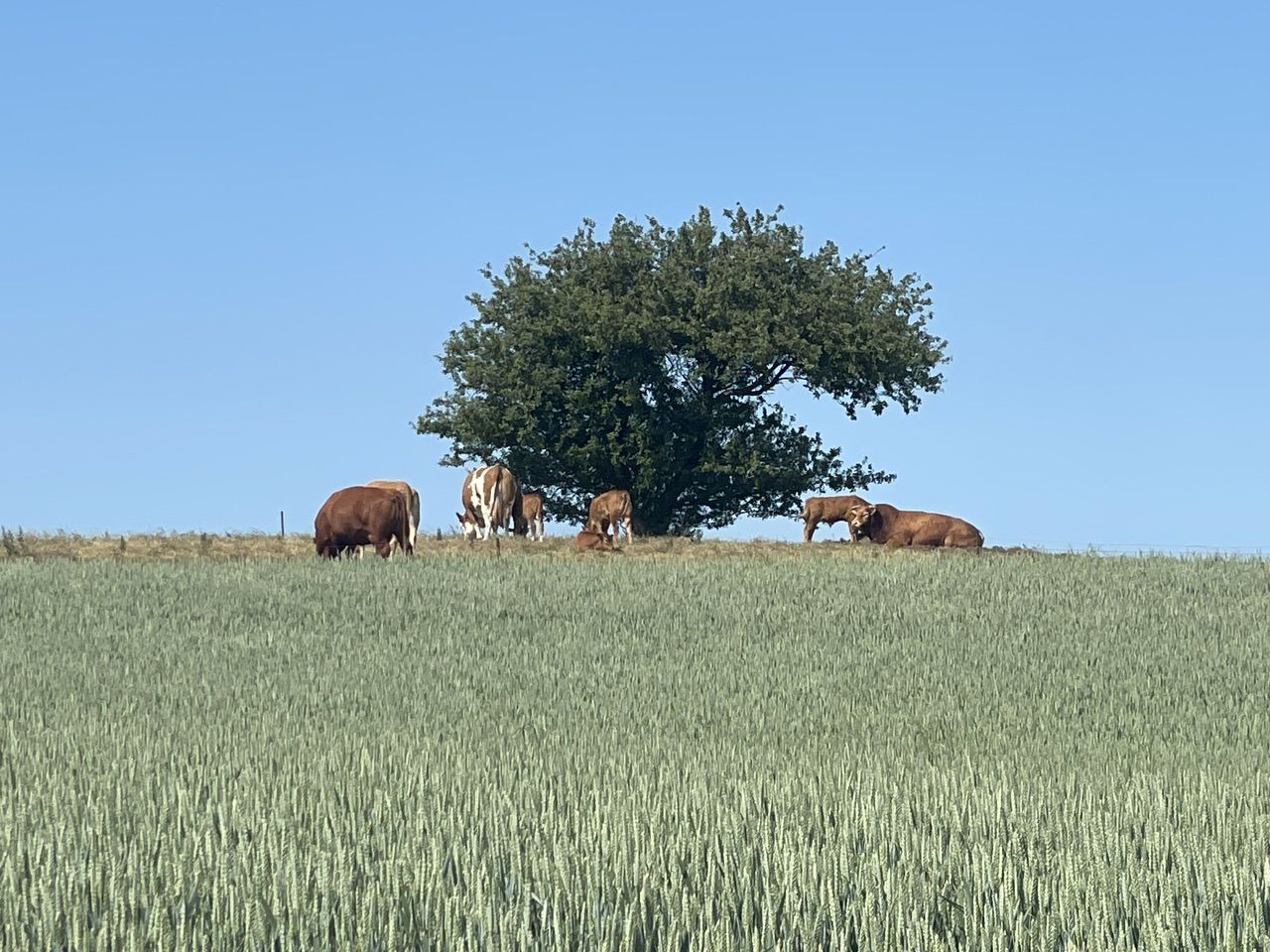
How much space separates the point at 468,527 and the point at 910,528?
36.0 feet

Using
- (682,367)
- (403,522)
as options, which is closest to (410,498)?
(403,522)

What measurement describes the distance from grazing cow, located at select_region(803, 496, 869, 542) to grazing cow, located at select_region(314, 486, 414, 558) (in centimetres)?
1299

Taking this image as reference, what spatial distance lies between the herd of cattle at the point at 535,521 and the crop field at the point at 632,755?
4.01 feet

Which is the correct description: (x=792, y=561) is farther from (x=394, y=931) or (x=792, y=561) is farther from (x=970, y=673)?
(x=394, y=931)

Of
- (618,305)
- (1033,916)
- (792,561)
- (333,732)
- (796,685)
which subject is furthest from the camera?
(618,305)

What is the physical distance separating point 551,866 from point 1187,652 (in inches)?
628

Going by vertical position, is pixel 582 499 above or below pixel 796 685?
above

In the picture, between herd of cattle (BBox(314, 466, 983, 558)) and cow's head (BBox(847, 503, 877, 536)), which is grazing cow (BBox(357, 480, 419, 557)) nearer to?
herd of cattle (BBox(314, 466, 983, 558))

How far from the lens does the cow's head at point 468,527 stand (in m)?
37.7

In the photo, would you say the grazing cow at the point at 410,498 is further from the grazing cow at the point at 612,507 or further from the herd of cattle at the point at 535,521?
the grazing cow at the point at 612,507

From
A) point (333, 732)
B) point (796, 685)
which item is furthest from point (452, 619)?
point (333, 732)

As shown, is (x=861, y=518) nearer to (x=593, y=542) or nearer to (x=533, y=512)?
(x=593, y=542)

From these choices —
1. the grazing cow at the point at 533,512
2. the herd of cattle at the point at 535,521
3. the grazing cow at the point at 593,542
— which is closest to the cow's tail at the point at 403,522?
the herd of cattle at the point at 535,521

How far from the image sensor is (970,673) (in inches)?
728
